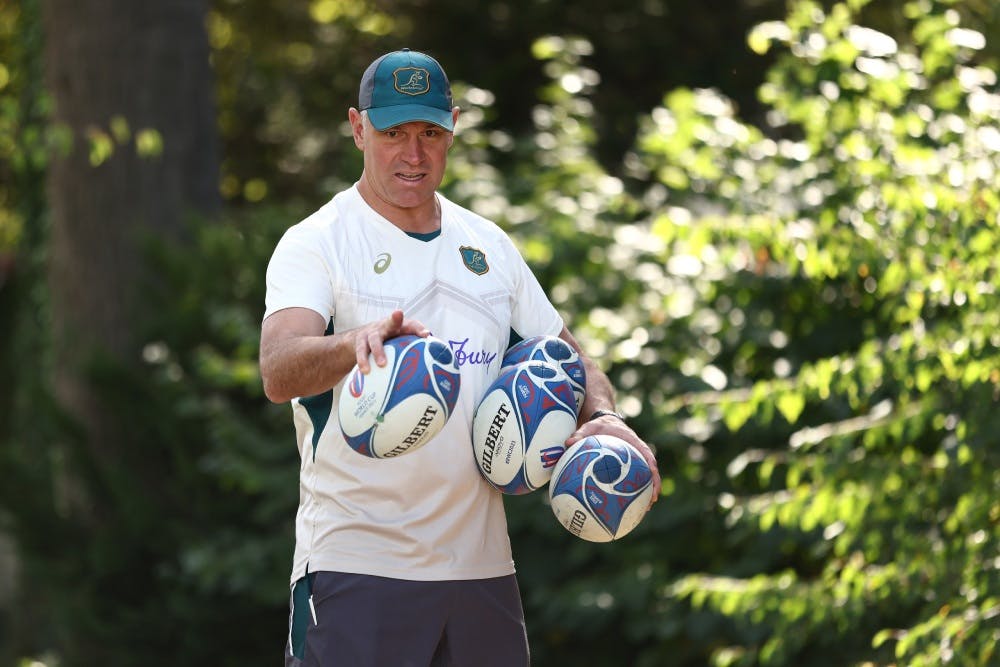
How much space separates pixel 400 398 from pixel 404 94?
0.83 m

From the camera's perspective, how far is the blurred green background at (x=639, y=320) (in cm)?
589

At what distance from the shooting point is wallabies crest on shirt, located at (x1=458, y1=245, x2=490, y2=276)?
4215 mm

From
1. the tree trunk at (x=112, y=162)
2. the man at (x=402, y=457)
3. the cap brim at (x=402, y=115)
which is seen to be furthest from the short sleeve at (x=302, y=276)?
the tree trunk at (x=112, y=162)

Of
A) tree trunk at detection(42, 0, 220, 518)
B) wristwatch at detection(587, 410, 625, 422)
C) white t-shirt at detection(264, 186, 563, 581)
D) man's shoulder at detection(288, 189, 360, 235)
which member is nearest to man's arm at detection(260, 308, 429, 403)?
white t-shirt at detection(264, 186, 563, 581)

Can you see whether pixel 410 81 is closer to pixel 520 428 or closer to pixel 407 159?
pixel 407 159

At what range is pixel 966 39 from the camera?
248 inches

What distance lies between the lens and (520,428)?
4059 millimetres

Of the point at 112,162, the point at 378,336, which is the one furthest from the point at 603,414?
the point at 112,162

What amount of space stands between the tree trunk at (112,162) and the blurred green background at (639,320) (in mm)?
22

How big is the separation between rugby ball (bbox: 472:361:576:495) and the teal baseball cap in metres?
0.69

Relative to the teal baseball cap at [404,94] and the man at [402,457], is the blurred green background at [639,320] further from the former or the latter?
the teal baseball cap at [404,94]

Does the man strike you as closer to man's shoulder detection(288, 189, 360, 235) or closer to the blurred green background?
man's shoulder detection(288, 189, 360, 235)

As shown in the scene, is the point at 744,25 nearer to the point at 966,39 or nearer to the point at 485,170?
the point at 485,170

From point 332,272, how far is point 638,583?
4.02m
